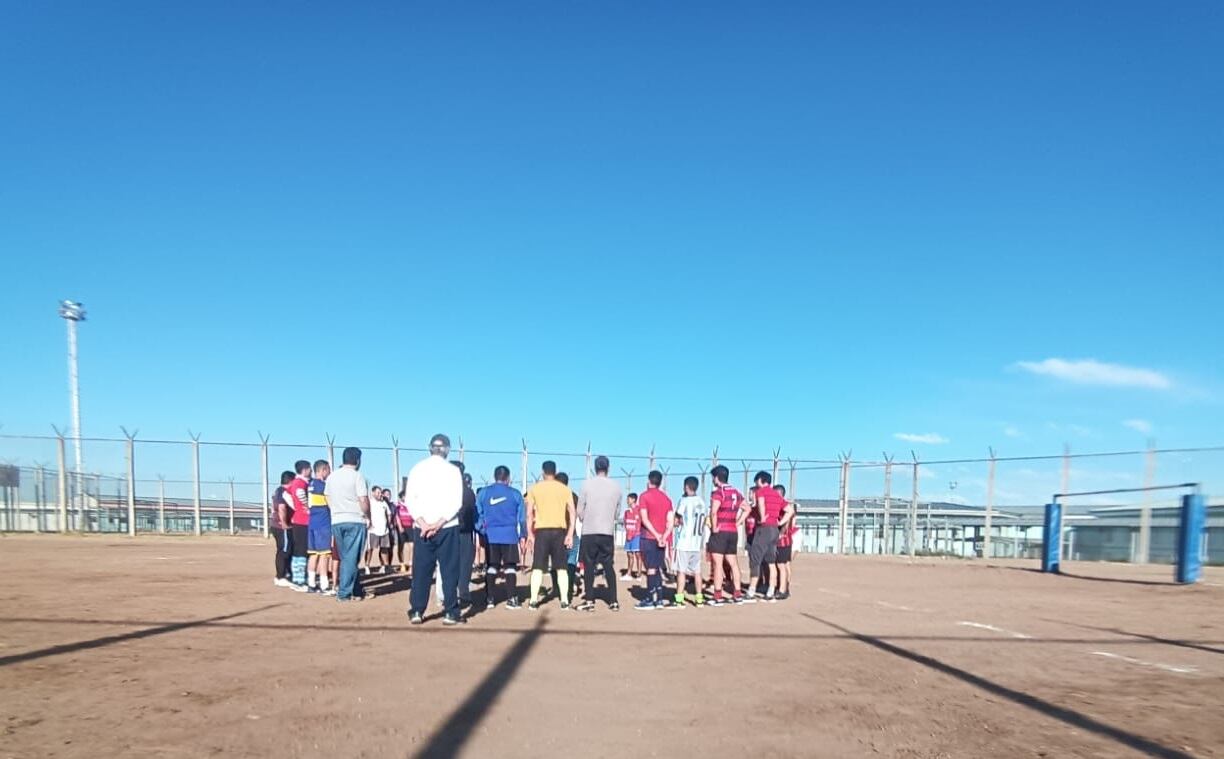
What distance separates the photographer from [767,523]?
9953 millimetres

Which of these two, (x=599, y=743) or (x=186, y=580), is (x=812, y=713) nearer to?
(x=599, y=743)

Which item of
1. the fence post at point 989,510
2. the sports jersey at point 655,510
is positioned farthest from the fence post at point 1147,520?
the sports jersey at point 655,510

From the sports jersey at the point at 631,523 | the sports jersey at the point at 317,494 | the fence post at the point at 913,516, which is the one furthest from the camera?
the fence post at the point at 913,516

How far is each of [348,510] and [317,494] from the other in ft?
3.77

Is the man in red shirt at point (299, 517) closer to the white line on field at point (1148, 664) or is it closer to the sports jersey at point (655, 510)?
the sports jersey at point (655, 510)

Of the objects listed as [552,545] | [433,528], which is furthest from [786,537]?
[433,528]

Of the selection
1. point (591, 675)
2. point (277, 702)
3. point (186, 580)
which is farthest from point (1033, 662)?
point (186, 580)

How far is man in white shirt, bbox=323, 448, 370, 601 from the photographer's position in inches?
355

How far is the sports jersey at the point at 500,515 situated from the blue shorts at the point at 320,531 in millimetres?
2234

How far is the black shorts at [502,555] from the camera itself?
29.9ft

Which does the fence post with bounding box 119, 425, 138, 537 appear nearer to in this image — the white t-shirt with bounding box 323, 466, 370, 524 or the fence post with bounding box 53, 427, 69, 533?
the fence post with bounding box 53, 427, 69, 533

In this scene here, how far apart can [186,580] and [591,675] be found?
27.1 ft

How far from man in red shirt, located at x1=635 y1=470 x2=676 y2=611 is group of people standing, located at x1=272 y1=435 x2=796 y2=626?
0.01 meters

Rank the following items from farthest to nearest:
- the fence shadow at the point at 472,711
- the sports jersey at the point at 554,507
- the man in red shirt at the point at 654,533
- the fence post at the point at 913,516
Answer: the fence post at the point at 913,516 < the man in red shirt at the point at 654,533 < the sports jersey at the point at 554,507 < the fence shadow at the point at 472,711
